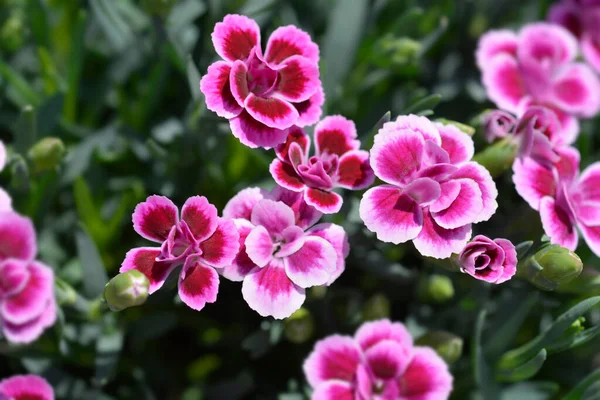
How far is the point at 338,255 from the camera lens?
1342 mm

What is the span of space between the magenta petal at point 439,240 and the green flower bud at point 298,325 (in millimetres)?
389

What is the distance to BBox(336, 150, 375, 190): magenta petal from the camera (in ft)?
4.56

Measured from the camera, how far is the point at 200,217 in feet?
4.28

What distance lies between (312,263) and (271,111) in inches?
11.5

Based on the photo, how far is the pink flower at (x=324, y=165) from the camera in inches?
52.7

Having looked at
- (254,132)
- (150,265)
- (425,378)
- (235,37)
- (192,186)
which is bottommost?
(425,378)

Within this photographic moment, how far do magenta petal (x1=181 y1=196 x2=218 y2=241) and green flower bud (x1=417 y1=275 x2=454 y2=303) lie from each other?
624 mm

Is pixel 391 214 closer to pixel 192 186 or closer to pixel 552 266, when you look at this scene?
pixel 552 266

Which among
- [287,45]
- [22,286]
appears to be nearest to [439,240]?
[287,45]

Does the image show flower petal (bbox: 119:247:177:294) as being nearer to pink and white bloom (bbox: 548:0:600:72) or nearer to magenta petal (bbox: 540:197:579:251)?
magenta petal (bbox: 540:197:579:251)

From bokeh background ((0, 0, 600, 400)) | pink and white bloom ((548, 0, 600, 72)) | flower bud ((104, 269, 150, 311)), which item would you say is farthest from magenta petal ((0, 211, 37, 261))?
pink and white bloom ((548, 0, 600, 72))

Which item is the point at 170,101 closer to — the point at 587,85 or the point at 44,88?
the point at 44,88

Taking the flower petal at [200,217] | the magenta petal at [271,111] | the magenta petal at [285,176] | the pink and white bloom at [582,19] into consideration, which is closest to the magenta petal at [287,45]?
the magenta petal at [271,111]

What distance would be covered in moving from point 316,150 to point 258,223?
0.20 metres
